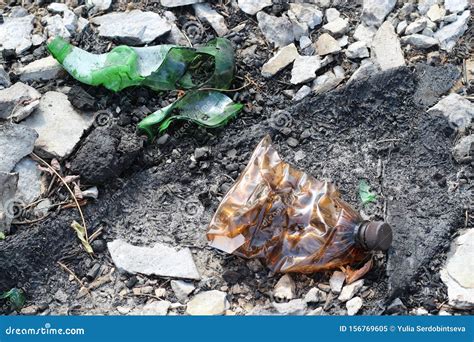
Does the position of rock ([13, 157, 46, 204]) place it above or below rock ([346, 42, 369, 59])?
below

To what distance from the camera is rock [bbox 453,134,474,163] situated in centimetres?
386

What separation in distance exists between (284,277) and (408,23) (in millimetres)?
1648

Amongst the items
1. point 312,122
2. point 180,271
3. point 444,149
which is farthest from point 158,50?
point 444,149

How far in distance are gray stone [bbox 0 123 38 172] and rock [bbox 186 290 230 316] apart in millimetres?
1086

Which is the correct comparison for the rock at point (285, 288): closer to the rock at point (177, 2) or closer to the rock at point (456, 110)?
the rock at point (456, 110)

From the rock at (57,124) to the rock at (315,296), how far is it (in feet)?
4.40

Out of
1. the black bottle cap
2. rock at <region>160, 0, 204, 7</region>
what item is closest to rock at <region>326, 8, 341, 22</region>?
rock at <region>160, 0, 204, 7</region>

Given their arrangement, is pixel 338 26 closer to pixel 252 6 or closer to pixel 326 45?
pixel 326 45

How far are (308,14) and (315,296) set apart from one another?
1670 mm

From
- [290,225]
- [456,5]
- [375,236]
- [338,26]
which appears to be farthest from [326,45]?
[375,236]

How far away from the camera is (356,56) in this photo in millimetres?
4277

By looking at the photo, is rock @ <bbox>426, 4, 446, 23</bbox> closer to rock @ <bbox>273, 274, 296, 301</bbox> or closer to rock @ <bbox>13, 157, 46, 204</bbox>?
rock @ <bbox>273, 274, 296, 301</bbox>

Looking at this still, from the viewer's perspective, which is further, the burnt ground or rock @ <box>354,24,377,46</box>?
rock @ <box>354,24,377,46</box>

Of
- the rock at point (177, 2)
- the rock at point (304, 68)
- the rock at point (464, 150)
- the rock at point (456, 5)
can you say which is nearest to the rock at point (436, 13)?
the rock at point (456, 5)
